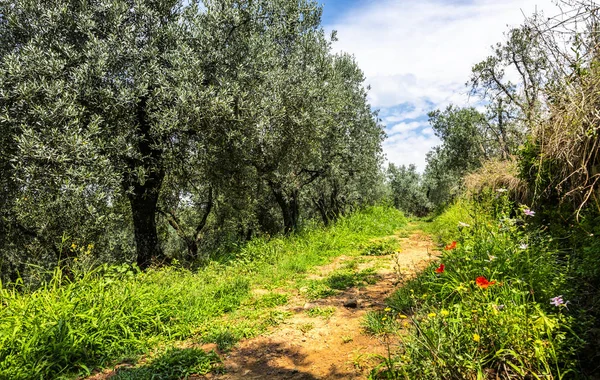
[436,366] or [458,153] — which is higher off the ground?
[458,153]

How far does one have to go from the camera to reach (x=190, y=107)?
27.6 feet

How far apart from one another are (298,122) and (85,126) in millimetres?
6253

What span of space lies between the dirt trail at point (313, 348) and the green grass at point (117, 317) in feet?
1.14

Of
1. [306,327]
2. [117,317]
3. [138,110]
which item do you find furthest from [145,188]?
[306,327]

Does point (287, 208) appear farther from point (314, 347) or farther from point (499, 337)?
point (499, 337)

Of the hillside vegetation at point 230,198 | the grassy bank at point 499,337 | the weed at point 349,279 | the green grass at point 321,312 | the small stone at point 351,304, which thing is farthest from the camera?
the weed at point 349,279

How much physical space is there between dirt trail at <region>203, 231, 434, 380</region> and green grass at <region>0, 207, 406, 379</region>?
346 millimetres

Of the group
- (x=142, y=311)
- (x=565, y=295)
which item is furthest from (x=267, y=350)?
(x=565, y=295)

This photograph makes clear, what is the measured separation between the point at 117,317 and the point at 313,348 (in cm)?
287

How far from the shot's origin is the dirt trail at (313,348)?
146 inches

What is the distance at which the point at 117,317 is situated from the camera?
183 inches

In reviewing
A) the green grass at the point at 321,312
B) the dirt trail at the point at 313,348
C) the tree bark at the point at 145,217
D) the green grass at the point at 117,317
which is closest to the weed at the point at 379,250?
the green grass at the point at 117,317

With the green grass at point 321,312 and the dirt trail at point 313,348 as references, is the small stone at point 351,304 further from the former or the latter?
the green grass at point 321,312

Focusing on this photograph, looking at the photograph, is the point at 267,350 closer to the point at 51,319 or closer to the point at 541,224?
the point at 51,319
